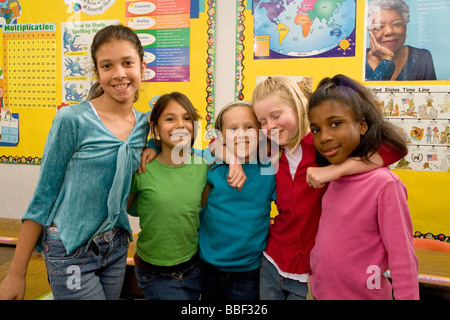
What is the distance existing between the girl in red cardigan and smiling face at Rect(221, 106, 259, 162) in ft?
0.12

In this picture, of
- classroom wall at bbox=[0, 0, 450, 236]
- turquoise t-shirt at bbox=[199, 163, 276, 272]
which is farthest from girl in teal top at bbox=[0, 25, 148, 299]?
classroom wall at bbox=[0, 0, 450, 236]

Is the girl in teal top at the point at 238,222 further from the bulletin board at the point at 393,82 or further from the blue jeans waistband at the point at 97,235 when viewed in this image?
the bulletin board at the point at 393,82

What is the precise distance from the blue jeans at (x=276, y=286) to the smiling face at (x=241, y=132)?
0.36 m

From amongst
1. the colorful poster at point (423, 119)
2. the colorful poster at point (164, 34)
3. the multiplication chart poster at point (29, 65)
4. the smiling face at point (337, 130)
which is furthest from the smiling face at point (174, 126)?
the multiplication chart poster at point (29, 65)

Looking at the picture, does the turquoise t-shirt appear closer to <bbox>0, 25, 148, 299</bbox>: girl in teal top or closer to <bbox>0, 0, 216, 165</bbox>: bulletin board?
<bbox>0, 25, 148, 299</bbox>: girl in teal top

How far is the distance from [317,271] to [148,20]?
7.58 feet

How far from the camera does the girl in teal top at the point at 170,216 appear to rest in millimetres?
1108

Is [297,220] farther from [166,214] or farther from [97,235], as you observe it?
[97,235]

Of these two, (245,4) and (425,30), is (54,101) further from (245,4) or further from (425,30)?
(425,30)

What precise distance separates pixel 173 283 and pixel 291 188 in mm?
500

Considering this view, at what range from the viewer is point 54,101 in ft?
9.41

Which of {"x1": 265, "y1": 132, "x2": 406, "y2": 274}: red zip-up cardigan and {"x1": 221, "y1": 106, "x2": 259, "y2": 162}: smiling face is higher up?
{"x1": 221, "y1": 106, "x2": 259, "y2": 162}: smiling face

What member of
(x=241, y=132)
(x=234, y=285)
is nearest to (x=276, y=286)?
(x=234, y=285)

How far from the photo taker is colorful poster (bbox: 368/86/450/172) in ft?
7.16
